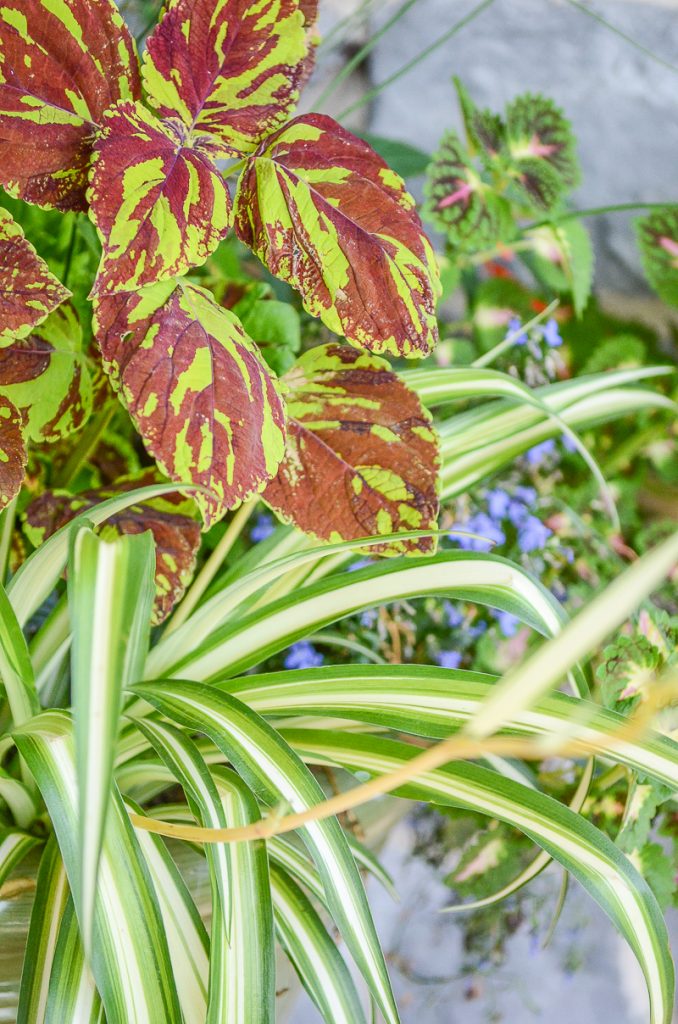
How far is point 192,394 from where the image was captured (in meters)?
0.42

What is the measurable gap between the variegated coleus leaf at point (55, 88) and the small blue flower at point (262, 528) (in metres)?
0.37

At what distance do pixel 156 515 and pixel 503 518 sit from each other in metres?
0.41

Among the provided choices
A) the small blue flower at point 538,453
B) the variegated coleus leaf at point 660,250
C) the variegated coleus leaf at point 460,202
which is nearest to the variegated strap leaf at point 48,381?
the variegated coleus leaf at point 460,202

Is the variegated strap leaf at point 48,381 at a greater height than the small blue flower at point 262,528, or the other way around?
the small blue flower at point 262,528

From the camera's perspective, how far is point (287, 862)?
0.54 m

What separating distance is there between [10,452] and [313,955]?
1.10ft

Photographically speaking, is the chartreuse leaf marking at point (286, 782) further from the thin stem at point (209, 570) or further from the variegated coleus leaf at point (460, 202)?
the variegated coleus leaf at point (460, 202)

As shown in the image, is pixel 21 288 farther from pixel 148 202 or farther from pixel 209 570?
pixel 209 570

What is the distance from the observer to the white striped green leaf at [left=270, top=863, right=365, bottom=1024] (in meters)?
0.47

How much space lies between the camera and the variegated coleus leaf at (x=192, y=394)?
41 cm

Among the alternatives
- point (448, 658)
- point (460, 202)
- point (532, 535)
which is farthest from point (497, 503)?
point (460, 202)

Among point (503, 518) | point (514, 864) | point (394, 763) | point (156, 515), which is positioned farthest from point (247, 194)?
point (514, 864)

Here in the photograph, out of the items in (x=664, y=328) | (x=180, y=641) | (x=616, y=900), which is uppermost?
(x=664, y=328)

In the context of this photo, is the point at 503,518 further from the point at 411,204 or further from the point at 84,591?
the point at 84,591
